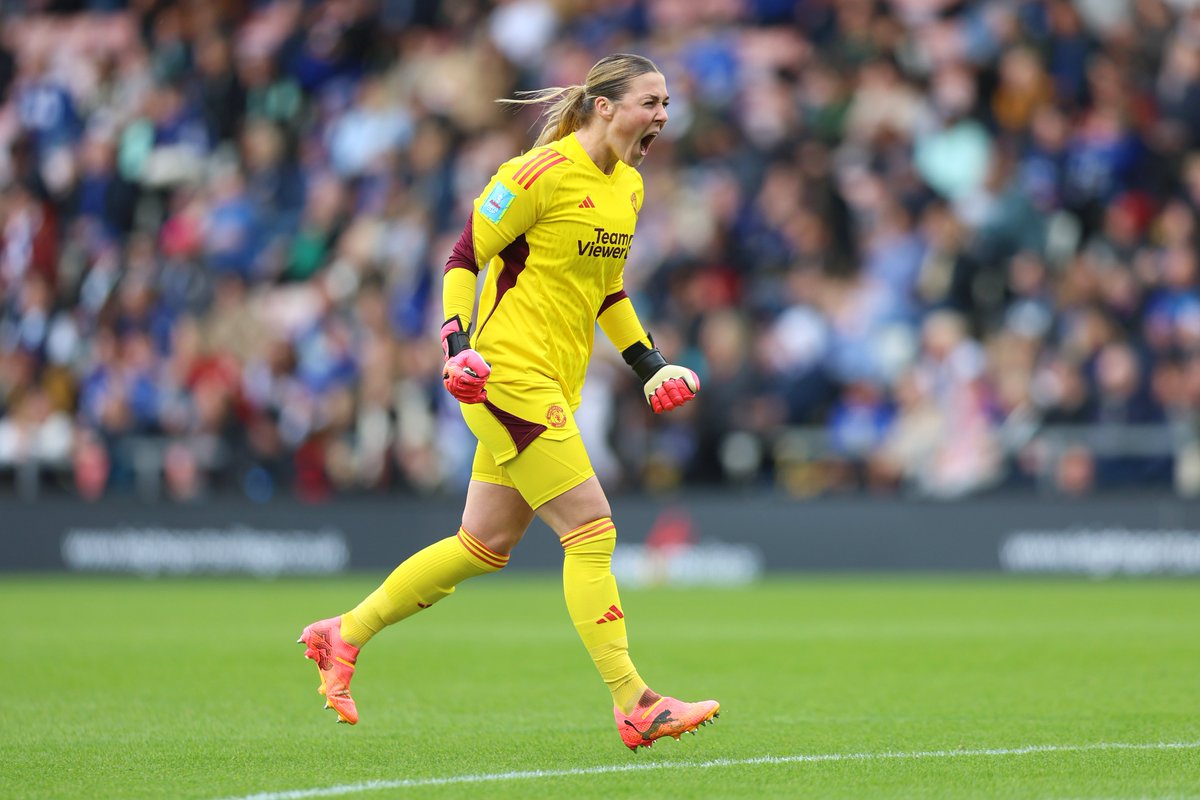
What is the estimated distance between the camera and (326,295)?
1916 cm

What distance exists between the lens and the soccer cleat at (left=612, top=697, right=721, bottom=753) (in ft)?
21.6

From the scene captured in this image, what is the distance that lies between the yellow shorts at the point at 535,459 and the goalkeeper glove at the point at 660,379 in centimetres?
44

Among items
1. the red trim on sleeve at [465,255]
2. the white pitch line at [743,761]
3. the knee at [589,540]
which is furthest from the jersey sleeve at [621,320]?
the white pitch line at [743,761]

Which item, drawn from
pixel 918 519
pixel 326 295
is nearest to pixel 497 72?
pixel 326 295

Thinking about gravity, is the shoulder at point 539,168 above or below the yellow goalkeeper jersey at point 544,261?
above

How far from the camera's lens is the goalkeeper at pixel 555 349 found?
672 centimetres

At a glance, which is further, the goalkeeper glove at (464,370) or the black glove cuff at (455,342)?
the black glove cuff at (455,342)

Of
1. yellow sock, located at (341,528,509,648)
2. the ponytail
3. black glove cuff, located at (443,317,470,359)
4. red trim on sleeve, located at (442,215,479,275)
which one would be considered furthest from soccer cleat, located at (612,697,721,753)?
the ponytail

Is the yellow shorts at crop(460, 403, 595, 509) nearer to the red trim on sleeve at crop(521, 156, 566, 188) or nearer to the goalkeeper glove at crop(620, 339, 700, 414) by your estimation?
the goalkeeper glove at crop(620, 339, 700, 414)

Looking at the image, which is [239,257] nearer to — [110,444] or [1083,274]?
[110,444]

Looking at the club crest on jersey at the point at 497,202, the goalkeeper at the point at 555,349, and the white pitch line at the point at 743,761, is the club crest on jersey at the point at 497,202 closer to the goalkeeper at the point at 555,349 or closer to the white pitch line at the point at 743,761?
the goalkeeper at the point at 555,349

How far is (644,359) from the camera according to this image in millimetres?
7324

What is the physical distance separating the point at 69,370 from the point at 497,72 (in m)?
5.59

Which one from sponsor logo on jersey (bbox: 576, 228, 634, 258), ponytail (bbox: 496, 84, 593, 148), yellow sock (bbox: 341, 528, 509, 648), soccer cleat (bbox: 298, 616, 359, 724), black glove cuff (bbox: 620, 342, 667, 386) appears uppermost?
ponytail (bbox: 496, 84, 593, 148)
